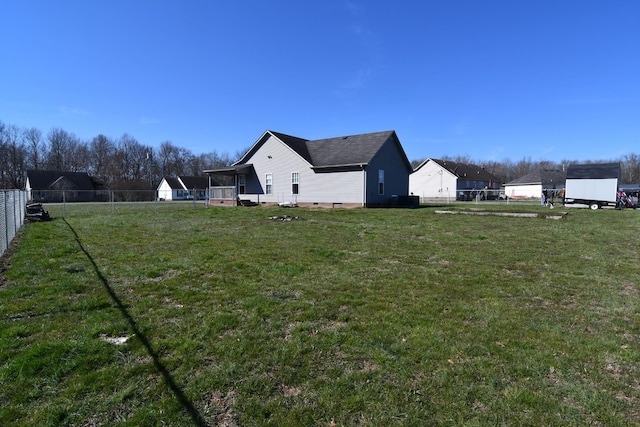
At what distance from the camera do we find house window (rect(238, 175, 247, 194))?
2803 cm

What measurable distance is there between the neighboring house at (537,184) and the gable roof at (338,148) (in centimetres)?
3860

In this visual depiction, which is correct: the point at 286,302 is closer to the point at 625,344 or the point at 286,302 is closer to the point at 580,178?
the point at 625,344

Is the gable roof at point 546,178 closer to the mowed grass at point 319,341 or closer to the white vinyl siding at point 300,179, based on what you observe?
the white vinyl siding at point 300,179

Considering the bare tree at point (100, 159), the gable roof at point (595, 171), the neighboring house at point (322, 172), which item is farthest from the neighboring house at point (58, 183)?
the gable roof at point (595, 171)

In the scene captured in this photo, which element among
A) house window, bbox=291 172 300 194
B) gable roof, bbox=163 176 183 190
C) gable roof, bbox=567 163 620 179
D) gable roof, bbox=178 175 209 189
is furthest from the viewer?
gable roof, bbox=178 175 209 189

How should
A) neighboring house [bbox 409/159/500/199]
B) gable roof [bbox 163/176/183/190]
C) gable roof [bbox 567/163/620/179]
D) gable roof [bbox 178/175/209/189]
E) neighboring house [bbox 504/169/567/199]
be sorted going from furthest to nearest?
gable roof [bbox 178/175/209/189] → gable roof [bbox 163/176/183/190] → neighboring house [bbox 504/169/567/199] → neighboring house [bbox 409/159/500/199] → gable roof [bbox 567/163/620/179]

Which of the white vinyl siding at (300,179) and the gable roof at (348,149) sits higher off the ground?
the gable roof at (348,149)

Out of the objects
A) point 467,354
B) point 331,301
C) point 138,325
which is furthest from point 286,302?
point 467,354

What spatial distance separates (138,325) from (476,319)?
3.92 metres

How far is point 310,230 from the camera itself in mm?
11477

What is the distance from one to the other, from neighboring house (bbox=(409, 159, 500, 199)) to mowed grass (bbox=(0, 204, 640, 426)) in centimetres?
4357

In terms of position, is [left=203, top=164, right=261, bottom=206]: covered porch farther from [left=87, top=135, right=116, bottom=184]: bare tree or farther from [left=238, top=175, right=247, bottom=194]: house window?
[left=87, top=135, right=116, bottom=184]: bare tree

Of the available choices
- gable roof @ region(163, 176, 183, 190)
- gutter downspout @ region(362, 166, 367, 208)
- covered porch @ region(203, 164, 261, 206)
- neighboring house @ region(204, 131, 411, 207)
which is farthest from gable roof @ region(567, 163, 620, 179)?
gable roof @ region(163, 176, 183, 190)

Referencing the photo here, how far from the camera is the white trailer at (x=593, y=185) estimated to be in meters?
24.2
